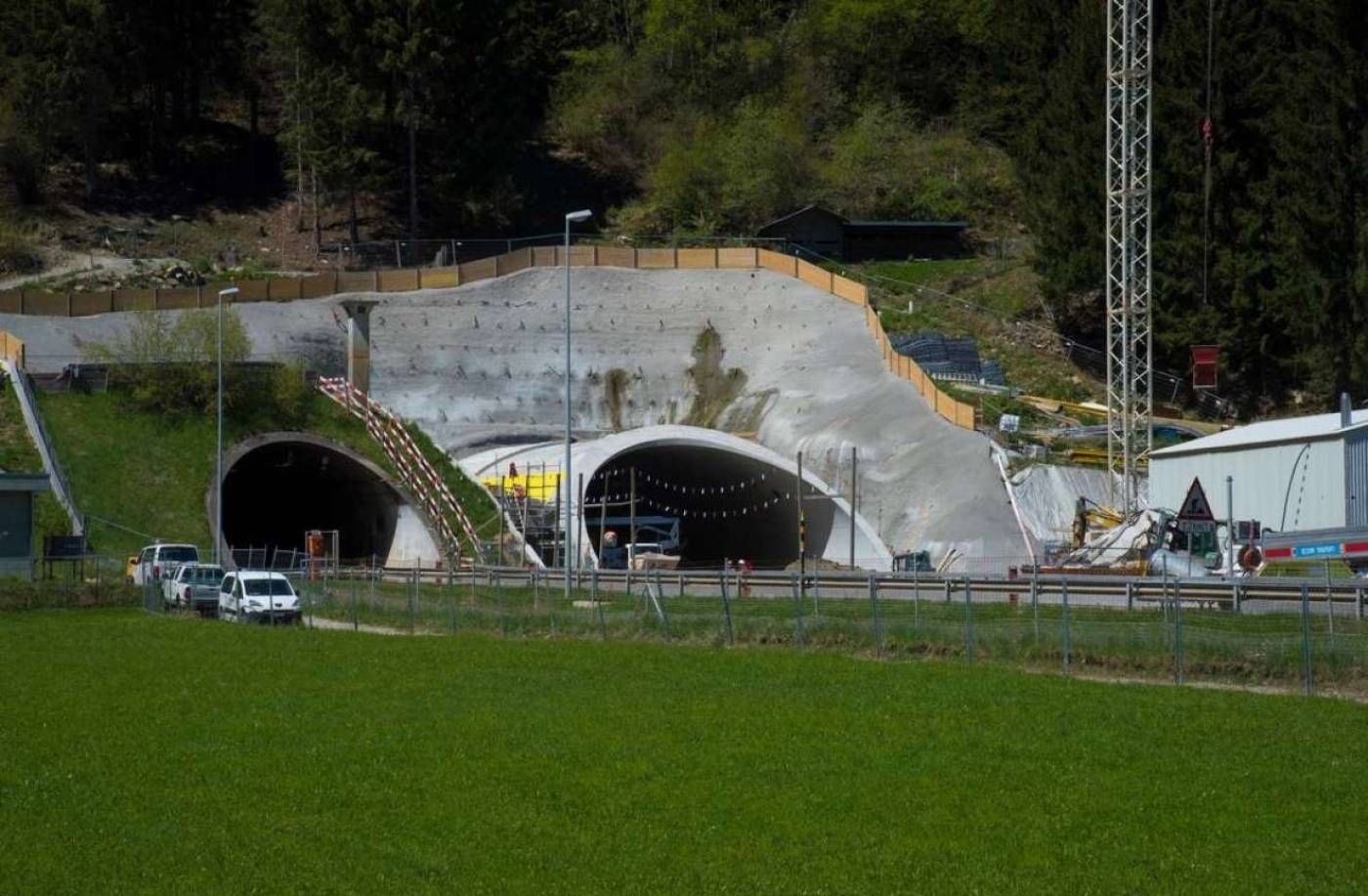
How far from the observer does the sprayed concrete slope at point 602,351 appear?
69.3 metres

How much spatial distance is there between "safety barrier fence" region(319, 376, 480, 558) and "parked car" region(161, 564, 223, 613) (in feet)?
41.4

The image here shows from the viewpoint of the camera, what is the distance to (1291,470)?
48625 millimetres

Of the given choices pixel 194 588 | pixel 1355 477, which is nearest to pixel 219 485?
pixel 194 588

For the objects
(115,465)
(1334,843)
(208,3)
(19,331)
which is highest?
(208,3)

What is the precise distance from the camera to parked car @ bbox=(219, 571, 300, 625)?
141ft

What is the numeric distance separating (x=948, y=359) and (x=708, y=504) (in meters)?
10.9

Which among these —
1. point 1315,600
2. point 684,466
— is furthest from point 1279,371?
point 1315,600

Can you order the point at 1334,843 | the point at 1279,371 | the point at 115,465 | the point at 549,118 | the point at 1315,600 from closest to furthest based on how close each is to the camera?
1. the point at 1334,843
2. the point at 1315,600
3. the point at 115,465
4. the point at 1279,371
5. the point at 549,118

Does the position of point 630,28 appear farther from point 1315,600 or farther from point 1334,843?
point 1334,843

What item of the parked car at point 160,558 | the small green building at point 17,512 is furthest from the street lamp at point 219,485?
the small green building at point 17,512

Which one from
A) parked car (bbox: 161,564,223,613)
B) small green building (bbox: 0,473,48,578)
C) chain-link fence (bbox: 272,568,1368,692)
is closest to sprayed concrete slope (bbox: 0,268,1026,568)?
small green building (bbox: 0,473,48,578)

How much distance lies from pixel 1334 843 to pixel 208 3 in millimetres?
91223

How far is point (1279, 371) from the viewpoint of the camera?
2881 inches

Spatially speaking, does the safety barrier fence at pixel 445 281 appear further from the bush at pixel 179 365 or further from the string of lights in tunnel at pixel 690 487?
the string of lights in tunnel at pixel 690 487
